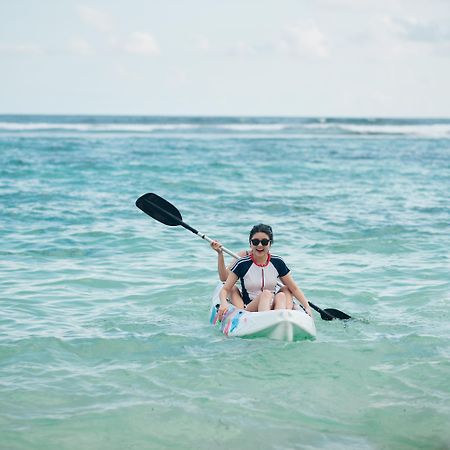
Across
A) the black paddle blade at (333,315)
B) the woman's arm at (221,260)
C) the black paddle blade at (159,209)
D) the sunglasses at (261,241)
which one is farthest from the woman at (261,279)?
the black paddle blade at (159,209)

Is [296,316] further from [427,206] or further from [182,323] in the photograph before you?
[427,206]

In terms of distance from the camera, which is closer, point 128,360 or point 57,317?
point 128,360

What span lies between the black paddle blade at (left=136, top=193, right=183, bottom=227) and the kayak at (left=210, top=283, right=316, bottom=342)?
2418mm

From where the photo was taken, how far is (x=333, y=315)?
8.94 m

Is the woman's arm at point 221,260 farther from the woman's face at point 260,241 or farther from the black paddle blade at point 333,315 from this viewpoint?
the black paddle blade at point 333,315

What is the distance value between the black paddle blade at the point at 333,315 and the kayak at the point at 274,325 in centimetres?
89

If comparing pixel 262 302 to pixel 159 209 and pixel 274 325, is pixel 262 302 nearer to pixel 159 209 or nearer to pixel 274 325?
pixel 274 325

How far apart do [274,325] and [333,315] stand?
1556 mm

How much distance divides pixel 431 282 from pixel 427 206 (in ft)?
24.1

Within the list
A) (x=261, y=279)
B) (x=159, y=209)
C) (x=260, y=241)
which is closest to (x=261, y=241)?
(x=260, y=241)

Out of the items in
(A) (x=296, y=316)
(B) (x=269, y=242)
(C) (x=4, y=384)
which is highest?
(B) (x=269, y=242)

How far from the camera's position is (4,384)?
6758 millimetres

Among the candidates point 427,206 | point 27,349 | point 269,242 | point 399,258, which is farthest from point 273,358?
point 427,206

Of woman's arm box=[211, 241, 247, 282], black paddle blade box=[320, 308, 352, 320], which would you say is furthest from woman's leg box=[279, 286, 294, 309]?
black paddle blade box=[320, 308, 352, 320]
